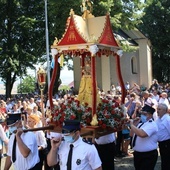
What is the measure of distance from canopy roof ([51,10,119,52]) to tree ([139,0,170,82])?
35706mm

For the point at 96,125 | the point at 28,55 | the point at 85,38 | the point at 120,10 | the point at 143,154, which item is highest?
the point at 120,10

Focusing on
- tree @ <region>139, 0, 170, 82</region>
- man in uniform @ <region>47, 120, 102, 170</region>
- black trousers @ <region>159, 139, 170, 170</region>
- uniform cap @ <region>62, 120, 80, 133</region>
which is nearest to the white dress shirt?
black trousers @ <region>159, 139, 170, 170</region>

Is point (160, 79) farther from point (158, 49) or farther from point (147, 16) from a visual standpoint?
point (147, 16)

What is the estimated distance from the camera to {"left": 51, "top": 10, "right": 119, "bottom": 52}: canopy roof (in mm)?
7215

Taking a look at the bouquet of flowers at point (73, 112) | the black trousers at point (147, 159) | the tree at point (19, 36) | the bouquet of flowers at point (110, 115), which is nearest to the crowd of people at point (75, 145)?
the black trousers at point (147, 159)

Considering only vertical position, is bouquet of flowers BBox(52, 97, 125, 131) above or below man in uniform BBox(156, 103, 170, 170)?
above

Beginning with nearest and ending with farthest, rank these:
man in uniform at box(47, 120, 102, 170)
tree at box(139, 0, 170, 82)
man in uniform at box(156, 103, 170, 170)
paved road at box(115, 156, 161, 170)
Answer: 1. man in uniform at box(47, 120, 102, 170)
2. man in uniform at box(156, 103, 170, 170)
3. paved road at box(115, 156, 161, 170)
4. tree at box(139, 0, 170, 82)

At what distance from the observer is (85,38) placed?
7199 mm

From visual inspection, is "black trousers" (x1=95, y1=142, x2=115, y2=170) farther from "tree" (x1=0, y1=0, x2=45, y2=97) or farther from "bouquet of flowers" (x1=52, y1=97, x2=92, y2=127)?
"tree" (x1=0, y1=0, x2=45, y2=97)

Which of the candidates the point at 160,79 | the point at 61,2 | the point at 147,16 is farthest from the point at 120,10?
the point at 160,79

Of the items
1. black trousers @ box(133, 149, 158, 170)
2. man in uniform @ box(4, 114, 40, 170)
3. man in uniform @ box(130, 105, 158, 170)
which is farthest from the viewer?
black trousers @ box(133, 149, 158, 170)

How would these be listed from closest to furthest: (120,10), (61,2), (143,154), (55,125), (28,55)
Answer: (143,154)
(55,125)
(61,2)
(120,10)
(28,55)

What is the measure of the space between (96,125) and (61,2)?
750 inches

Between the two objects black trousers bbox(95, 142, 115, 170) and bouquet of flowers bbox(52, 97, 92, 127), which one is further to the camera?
black trousers bbox(95, 142, 115, 170)
